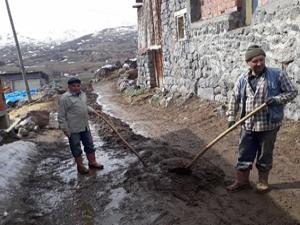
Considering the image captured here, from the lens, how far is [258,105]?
15.5ft

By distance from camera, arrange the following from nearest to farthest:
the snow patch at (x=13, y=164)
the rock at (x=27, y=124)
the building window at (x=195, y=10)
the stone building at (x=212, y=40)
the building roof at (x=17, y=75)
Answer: the snow patch at (x=13, y=164), the stone building at (x=212, y=40), the rock at (x=27, y=124), the building window at (x=195, y=10), the building roof at (x=17, y=75)

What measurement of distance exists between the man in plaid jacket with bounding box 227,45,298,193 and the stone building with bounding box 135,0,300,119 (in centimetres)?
302

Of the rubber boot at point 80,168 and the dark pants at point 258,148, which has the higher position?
the dark pants at point 258,148

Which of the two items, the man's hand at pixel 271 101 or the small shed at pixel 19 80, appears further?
the small shed at pixel 19 80

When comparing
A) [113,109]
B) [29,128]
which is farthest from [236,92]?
[113,109]

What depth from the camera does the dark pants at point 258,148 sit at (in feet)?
15.5

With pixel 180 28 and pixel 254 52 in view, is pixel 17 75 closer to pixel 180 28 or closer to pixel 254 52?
pixel 180 28

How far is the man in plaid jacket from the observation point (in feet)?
14.9

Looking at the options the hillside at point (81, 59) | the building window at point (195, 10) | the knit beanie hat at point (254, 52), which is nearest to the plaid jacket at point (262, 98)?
the knit beanie hat at point (254, 52)

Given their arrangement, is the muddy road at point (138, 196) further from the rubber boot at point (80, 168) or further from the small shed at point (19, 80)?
the small shed at point (19, 80)

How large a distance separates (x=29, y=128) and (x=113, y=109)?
5608 mm

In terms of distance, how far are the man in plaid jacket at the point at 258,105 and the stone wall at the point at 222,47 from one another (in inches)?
119

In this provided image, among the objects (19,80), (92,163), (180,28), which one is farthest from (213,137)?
(19,80)

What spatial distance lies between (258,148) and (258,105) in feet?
2.08
